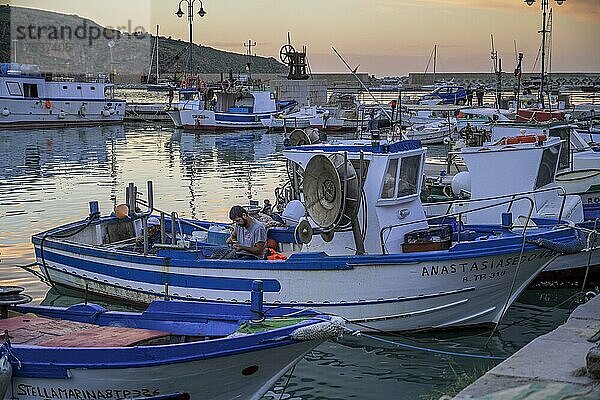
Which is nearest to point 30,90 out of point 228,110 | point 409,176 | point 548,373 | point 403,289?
point 228,110

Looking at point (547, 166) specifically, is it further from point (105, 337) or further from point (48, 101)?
point (48, 101)

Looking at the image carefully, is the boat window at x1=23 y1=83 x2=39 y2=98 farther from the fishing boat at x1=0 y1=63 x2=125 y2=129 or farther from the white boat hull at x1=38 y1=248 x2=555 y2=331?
the white boat hull at x1=38 y1=248 x2=555 y2=331

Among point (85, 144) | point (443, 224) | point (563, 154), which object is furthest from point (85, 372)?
point (85, 144)

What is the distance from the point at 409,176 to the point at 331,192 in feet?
4.40

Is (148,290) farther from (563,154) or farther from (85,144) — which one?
(85,144)

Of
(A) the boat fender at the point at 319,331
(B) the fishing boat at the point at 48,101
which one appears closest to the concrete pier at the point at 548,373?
(A) the boat fender at the point at 319,331

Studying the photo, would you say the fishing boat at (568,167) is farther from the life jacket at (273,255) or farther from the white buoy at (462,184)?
the life jacket at (273,255)

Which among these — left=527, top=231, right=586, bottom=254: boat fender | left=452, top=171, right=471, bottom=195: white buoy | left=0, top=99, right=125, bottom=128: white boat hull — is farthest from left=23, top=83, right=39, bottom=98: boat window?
left=527, top=231, right=586, bottom=254: boat fender

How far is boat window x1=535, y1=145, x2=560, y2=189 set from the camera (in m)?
15.4

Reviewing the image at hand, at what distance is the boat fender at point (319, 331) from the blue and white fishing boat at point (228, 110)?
49.9 m

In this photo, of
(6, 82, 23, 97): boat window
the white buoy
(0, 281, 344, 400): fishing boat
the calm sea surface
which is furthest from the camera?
(6, 82, 23, 97): boat window

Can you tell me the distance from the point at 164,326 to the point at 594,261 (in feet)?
30.2

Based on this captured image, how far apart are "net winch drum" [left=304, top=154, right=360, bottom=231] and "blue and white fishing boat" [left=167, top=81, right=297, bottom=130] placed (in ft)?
148

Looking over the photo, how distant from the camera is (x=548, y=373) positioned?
757 centimetres
